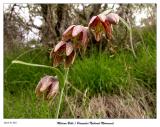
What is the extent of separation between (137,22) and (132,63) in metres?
0.23

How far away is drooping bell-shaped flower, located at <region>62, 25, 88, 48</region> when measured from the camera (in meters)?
0.85

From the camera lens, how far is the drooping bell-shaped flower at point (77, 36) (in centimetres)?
85

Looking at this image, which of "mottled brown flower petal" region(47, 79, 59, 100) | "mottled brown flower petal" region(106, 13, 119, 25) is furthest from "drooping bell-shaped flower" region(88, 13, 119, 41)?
"mottled brown flower petal" region(47, 79, 59, 100)

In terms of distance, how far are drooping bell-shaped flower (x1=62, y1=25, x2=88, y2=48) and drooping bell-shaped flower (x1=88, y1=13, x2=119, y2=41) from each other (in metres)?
0.02

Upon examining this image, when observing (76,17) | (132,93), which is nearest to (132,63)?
(132,93)

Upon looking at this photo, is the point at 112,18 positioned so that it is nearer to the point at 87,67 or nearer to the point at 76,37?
the point at 76,37

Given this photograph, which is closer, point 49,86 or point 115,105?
point 49,86

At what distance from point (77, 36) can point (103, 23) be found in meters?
0.06

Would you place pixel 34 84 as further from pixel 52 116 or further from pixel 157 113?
pixel 157 113

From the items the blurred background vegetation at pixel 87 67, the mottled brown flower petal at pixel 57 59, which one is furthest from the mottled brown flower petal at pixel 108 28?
the blurred background vegetation at pixel 87 67

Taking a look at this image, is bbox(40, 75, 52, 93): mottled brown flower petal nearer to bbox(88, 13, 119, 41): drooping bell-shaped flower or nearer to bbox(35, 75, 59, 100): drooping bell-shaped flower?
bbox(35, 75, 59, 100): drooping bell-shaped flower

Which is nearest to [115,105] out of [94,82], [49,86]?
[94,82]

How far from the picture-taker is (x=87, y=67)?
5.36 ft

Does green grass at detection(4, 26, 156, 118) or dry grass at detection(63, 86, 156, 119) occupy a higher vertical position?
green grass at detection(4, 26, 156, 118)
